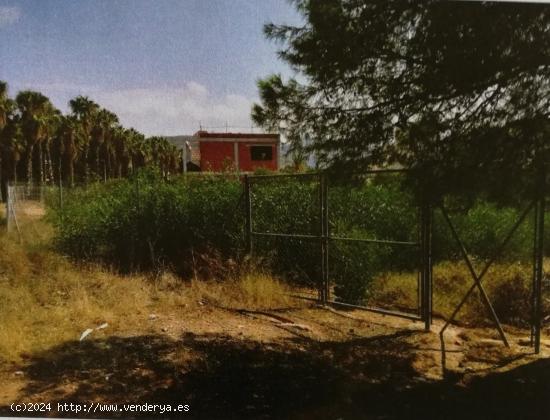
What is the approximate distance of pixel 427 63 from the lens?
3.30m

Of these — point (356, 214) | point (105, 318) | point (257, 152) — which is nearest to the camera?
point (105, 318)

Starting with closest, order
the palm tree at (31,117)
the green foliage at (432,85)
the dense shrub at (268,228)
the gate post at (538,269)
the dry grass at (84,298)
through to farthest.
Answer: the green foliage at (432,85), the gate post at (538,269), the dry grass at (84,298), the dense shrub at (268,228), the palm tree at (31,117)

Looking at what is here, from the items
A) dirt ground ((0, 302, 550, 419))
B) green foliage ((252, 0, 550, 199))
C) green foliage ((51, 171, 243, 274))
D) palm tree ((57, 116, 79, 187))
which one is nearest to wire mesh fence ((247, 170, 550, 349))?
dirt ground ((0, 302, 550, 419))

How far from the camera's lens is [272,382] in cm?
402

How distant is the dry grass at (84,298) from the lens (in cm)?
506

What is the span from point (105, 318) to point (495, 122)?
4559 mm

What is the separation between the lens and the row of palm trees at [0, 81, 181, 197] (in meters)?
27.5

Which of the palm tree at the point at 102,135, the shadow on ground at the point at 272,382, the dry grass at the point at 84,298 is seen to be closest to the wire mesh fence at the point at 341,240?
the dry grass at the point at 84,298

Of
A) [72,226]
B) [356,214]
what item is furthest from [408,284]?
[72,226]

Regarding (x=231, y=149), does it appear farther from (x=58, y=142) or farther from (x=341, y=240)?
(x=341, y=240)

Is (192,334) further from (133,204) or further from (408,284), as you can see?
(133,204)

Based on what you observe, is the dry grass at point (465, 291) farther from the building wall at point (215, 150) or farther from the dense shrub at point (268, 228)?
the building wall at point (215, 150)

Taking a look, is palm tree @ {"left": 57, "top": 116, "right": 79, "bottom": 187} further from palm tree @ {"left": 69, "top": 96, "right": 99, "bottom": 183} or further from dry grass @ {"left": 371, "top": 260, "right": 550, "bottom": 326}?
dry grass @ {"left": 371, "top": 260, "right": 550, "bottom": 326}

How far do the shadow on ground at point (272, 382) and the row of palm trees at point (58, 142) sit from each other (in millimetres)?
7264
